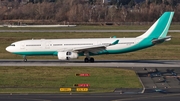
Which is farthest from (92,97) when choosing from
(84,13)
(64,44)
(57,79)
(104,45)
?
(84,13)

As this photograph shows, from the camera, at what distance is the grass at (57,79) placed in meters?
35.9

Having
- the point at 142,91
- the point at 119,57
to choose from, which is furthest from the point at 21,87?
the point at 119,57

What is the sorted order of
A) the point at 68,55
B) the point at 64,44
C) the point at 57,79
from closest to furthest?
the point at 57,79 → the point at 68,55 → the point at 64,44

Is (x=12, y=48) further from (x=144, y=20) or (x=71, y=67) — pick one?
(x=144, y=20)

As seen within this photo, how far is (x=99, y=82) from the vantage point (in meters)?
38.4

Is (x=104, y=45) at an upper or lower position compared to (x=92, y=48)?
upper

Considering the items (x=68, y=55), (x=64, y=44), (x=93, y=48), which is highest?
(x=64, y=44)

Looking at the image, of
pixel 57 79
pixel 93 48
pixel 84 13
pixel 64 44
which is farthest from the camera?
pixel 84 13

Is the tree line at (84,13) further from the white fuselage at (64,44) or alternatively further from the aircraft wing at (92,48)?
the aircraft wing at (92,48)

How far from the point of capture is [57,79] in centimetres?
4009

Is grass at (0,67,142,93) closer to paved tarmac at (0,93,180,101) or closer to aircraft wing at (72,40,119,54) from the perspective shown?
paved tarmac at (0,93,180,101)

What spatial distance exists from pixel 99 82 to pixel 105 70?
22.0ft

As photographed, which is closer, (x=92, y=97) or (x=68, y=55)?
(x=92, y=97)

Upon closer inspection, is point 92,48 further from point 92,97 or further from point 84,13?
point 84,13
